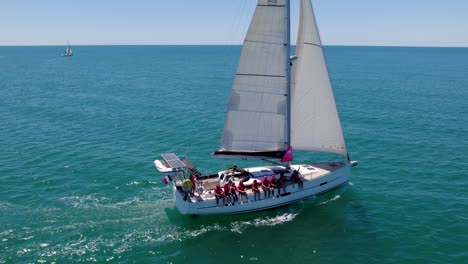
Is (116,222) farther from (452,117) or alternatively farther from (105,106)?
(452,117)

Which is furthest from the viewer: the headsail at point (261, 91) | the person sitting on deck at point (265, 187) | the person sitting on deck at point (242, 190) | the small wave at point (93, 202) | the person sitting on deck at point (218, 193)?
the small wave at point (93, 202)

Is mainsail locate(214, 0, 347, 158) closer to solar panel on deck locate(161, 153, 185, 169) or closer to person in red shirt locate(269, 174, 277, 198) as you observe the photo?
person in red shirt locate(269, 174, 277, 198)

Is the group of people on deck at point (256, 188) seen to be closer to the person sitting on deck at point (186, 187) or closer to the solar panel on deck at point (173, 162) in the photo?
the person sitting on deck at point (186, 187)

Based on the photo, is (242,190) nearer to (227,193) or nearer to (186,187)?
(227,193)

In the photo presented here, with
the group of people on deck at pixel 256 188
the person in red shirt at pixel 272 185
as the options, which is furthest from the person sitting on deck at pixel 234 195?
the person in red shirt at pixel 272 185

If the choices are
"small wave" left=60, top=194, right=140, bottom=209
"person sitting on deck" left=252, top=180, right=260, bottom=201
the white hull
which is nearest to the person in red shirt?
the white hull

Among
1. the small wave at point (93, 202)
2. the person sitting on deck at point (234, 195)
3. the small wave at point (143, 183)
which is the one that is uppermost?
the person sitting on deck at point (234, 195)

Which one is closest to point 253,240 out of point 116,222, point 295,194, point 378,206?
point 295,194

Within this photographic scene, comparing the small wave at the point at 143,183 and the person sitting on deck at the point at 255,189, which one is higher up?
the person sitting on deck at the point at 255,189

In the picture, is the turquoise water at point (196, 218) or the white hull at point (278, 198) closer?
the turquoise water at point (196, 218)
